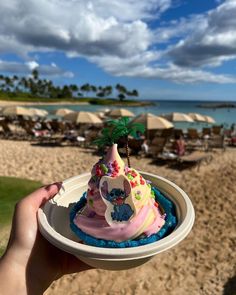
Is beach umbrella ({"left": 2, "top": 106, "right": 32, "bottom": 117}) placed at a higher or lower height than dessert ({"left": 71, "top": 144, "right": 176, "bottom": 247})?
lower

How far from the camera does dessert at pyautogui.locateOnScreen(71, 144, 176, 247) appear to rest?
Answer: 2281 millimetres

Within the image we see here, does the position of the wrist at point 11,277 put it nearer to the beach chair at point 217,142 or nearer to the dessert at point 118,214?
the dessert at point 118,214

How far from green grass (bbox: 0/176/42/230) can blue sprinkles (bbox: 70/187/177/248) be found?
4606mm

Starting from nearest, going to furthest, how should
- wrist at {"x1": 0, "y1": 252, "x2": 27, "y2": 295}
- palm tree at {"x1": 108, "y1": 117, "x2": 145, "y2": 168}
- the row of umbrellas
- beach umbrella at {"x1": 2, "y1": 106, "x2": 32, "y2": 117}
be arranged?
wrist at {"x1": 0, "y1": 252, "x2": 27, "y2": 295} → palm tree at {"x1": 108, "y1": 117, "x2": 145, "y2": 168} → the row of umbrellas → beach umbrella at {"x1": 2, "y1": 106, "x2": 32, "y2": 117}

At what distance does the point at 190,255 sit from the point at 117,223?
489cm

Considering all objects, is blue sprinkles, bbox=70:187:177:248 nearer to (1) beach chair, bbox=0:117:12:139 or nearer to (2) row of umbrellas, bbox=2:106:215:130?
(2) row of umbrellas, bbox=2:106:215:130

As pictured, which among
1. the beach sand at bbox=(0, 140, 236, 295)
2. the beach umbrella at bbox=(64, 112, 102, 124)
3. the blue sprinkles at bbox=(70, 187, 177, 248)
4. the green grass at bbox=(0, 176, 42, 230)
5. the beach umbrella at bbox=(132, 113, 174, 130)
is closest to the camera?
the blue sprinkles at bbox=(70, 187, 177, 248)

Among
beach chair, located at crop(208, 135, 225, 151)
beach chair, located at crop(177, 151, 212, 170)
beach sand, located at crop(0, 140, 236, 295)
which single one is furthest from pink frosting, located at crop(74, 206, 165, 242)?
beach chair, located at crop(208, 135, 225, 151)

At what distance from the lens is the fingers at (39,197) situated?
233 cm

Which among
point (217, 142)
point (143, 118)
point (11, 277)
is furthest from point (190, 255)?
point (217, 142)

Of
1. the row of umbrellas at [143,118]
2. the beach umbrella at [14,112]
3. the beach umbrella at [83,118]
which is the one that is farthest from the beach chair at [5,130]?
the beach umbrella at [83,118]

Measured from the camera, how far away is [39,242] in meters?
2.36

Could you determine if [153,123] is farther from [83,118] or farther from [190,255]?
[190,255]

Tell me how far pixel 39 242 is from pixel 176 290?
414 cm
